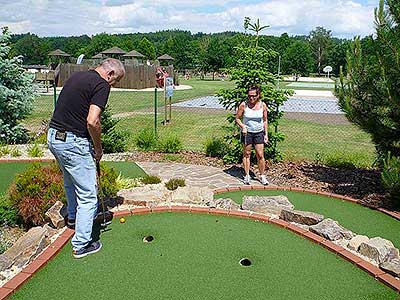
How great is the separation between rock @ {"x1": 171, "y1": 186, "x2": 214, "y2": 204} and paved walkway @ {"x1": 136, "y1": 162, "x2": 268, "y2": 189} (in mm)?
947

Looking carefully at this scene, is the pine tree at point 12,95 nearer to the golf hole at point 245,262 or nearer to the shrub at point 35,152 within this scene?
the shrub at point 35,152

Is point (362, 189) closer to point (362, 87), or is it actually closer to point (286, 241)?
point (362, 87)

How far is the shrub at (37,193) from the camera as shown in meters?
4.85

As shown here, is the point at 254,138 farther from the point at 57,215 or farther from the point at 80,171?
the point at 80,171

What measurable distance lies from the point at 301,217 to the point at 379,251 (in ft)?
3.17

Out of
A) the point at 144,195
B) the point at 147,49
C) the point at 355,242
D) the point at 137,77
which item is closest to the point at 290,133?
the point at 144,195

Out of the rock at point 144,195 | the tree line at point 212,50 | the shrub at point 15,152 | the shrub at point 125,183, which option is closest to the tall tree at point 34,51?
the tree line at point 212,50

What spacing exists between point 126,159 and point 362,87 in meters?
4.28

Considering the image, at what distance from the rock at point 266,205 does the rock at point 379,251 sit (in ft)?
3.74

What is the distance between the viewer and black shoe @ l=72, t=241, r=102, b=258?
367 centimetres

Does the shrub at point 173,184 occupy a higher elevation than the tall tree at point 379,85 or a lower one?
lower

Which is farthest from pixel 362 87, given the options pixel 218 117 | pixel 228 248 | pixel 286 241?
pixel 218 117

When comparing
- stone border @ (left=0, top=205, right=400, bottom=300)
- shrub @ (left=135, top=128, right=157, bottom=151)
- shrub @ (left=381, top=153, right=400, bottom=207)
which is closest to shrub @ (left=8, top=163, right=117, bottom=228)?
stone border @ (left=0, top=205, right=400, bottom=300)

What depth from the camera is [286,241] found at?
4145 millimetres
